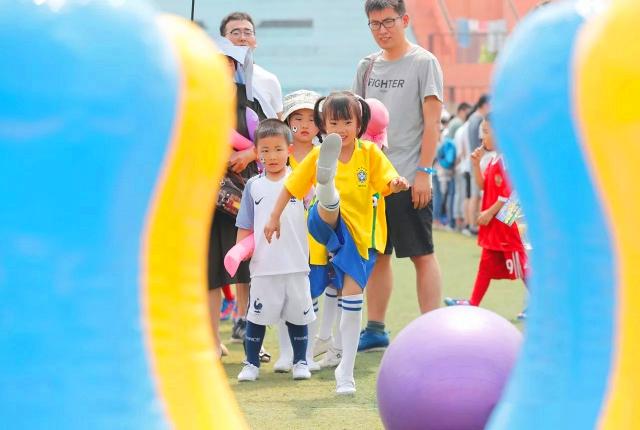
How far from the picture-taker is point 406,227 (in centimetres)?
685

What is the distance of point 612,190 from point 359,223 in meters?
3.72

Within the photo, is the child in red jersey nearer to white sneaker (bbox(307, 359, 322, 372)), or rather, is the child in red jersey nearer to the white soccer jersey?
white sneaker (bbox(307, 359, 322, 372))

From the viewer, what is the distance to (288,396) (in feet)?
18.8

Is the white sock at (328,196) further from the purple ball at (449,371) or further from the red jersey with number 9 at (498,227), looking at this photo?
the red jersey with number 9 at (498,227)

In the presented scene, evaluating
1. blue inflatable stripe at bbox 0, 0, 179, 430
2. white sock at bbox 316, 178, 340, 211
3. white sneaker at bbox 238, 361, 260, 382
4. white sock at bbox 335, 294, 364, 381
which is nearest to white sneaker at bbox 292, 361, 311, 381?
white sneaker at bbox 238, 361, 260, 382

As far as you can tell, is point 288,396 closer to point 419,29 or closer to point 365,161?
point 365,161

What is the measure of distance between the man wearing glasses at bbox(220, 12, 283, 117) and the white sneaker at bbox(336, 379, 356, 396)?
1969 millimetres

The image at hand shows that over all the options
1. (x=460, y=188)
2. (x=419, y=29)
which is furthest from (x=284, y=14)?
(x=460, y=188)

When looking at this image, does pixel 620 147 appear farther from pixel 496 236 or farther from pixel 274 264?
pixel 496 236

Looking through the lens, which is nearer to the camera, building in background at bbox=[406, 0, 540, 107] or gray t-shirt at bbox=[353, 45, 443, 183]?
gray t-shirt at bbox=[353, 45, 443, 183]

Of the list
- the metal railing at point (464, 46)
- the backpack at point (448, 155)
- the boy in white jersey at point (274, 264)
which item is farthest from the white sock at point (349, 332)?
the metal railing at point (464, 46)

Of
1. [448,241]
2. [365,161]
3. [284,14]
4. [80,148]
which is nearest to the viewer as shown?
[80,148]

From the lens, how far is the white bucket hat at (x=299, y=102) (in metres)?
6.69

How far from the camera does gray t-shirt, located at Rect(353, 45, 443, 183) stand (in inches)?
269
